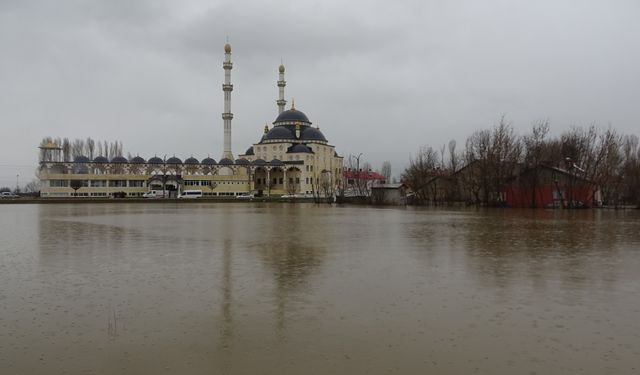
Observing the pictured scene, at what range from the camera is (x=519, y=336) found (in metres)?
7.14

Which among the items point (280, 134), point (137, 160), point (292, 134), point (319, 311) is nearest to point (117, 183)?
point (137, 160)

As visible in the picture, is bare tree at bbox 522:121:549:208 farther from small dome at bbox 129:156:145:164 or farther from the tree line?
small dome at bbox 129:156:145:164

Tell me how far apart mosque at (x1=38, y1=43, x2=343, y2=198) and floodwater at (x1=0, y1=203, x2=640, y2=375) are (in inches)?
2849

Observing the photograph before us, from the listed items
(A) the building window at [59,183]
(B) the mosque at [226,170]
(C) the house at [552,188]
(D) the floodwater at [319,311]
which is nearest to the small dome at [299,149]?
(B) the mosque at [226,170]

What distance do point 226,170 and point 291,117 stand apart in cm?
2124

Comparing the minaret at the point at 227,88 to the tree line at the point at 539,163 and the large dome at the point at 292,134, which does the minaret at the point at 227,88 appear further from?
the tree line at the point at 539,163

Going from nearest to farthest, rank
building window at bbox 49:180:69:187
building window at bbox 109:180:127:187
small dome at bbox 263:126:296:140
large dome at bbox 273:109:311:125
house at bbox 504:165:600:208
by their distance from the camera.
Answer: house at bbox 504:165:600:208
building window at bbox 49:180:69:187
building window at bbox 109:180:127:187
small dome at bbox 263:126:296:140
large dome at bbox 273:109:311:125

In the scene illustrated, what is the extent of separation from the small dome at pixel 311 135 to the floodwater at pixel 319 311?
9214 centimetres

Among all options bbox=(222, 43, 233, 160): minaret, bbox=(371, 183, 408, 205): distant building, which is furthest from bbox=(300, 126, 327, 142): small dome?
bbox=(371, 183, 408, 205): distant building

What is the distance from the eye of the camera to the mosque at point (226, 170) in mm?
88938

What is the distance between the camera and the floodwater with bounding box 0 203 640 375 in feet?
20.5

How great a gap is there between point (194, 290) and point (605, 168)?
5355cm

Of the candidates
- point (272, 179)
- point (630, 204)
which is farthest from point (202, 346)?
point (272, 179)

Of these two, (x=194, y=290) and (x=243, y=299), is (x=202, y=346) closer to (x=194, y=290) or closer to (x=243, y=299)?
(x=243, y=299)
